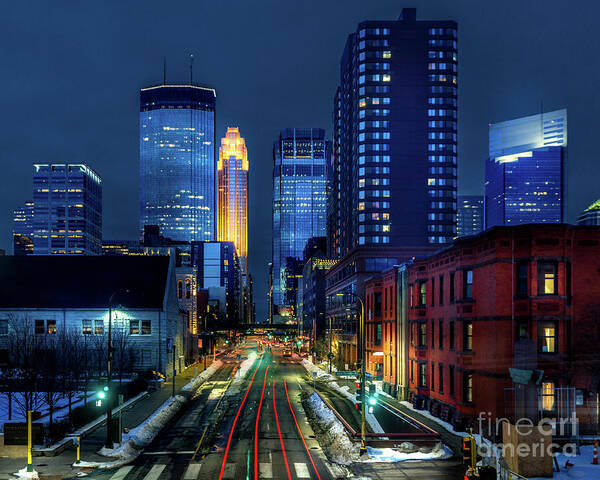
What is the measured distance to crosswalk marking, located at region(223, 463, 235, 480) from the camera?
92.3ft

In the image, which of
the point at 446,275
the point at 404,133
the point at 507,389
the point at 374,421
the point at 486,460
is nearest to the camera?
the point at 486,460

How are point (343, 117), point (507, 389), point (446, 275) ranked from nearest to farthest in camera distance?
1. point (507, 389)
2. point (446, 275)
3. point (343, 117)

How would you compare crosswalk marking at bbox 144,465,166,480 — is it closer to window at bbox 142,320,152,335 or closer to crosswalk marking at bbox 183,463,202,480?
crosswalk marking at bbox 183,463,202,480

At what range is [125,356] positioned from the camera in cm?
6706

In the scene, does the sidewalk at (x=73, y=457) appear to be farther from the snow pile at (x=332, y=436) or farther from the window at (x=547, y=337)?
the window at (x=547, y=337)

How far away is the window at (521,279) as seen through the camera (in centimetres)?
3562

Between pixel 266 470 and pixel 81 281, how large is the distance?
177 feet

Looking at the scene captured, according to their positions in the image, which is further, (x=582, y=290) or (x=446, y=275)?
(x=446, y=275)

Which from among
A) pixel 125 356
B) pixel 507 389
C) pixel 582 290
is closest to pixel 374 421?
pixel 507 389

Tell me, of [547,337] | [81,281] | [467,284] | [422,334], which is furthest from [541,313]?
[81,281]

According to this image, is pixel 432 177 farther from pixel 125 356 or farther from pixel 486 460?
pixel 486 460

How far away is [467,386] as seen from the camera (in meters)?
38.9

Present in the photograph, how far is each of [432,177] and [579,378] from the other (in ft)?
428

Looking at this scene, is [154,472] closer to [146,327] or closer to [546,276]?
[546,276]
